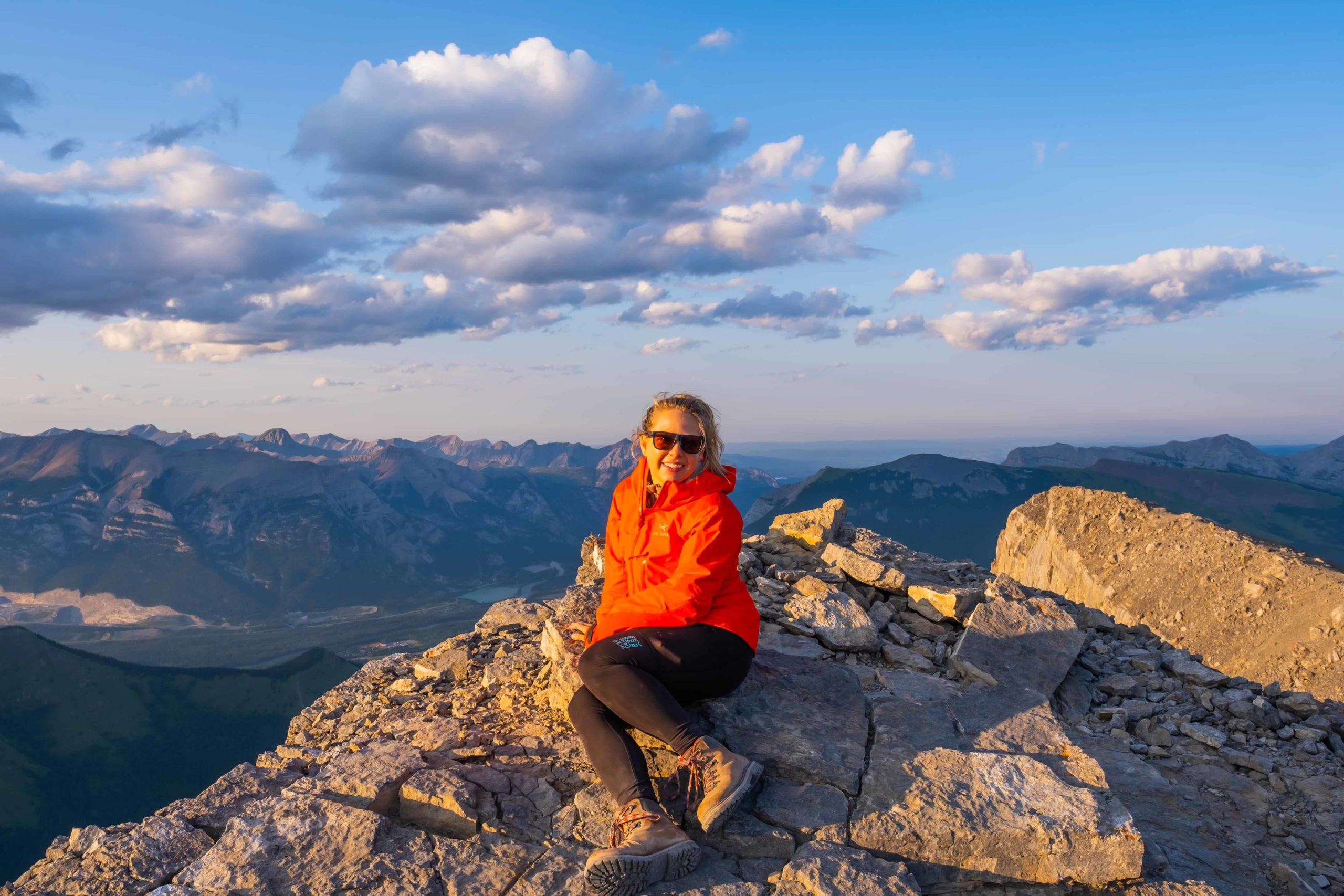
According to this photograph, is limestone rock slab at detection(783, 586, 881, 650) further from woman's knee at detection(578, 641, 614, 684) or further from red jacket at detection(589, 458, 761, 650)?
woman's knee at detection(578, 641, 614, 684)

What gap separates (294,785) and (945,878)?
18.2ft

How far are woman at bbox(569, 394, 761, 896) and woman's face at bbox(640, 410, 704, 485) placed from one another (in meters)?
0.01

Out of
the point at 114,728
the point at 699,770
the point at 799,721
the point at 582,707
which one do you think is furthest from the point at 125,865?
the point at 114,728

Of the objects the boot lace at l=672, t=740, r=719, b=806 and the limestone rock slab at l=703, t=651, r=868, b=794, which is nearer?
the boot lace at l=672, t=740, r=719, b=806

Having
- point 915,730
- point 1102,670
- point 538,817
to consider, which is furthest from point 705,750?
point 1102,670

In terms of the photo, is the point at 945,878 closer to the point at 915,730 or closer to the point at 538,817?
the point at 915,730

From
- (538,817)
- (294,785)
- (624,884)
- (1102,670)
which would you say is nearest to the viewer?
(624,884)

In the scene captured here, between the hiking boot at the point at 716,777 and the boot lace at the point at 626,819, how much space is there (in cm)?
44

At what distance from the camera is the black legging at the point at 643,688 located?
584cm

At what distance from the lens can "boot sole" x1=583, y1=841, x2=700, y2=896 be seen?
4.99 m

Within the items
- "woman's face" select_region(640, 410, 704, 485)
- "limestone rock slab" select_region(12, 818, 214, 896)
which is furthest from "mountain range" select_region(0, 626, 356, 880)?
"woman's face" select_region(640, 410, 704, 485)

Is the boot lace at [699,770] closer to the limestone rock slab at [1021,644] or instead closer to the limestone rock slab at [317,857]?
the limestone rock slab at [317,857]

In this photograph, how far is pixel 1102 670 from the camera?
1055 centimetres

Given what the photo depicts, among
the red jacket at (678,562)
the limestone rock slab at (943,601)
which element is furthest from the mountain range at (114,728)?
the red jacket at (678,562)
